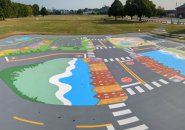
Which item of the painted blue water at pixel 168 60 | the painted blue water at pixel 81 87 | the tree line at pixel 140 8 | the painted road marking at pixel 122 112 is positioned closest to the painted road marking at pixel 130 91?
the painted blue water at pixel 81 87

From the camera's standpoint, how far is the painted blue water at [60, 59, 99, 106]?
12828 mm

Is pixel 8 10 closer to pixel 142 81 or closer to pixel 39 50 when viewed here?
pixel 39 50

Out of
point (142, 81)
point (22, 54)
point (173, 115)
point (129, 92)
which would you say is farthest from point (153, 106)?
point (22, 54)

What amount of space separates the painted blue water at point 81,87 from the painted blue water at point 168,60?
830cm

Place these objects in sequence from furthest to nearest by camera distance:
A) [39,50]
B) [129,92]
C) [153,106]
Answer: [39,50]
[129,92]
[153,106]

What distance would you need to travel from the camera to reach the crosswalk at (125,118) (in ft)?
32.3

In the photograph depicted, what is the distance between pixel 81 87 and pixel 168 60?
488 inches

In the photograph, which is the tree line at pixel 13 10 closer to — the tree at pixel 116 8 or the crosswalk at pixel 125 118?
the tree at pixel 116 8

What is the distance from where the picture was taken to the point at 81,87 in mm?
15344

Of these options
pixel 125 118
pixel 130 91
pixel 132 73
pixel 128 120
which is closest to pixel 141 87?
pixel 130 91

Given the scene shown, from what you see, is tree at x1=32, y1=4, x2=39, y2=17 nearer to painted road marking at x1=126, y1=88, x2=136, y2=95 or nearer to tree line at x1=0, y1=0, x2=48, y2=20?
tree line at x1=0, y1=0, x2=48, y2=20

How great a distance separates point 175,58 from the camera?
79.8 ft

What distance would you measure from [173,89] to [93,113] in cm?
645

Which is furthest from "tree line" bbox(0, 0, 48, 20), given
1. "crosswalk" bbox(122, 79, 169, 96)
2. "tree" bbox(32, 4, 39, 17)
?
"crosswalk" bbox(122, 79, 169, 96)
